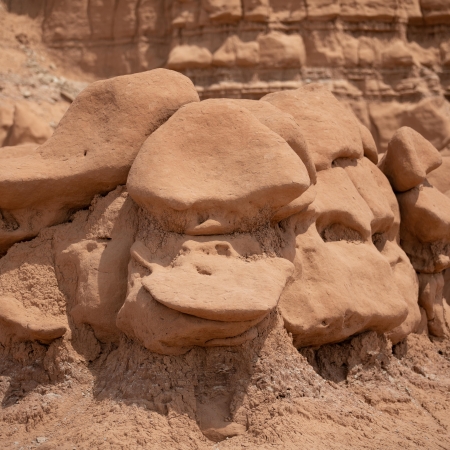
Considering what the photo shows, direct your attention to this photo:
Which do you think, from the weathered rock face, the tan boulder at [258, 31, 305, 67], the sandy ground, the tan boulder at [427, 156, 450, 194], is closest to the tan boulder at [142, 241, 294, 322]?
the sandy ground

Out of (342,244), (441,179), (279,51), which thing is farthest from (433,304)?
(279,51)

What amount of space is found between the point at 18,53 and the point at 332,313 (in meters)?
9.47

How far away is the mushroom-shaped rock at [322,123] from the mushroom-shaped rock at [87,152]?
31.0 inches

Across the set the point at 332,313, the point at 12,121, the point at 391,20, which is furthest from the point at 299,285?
the point at 391,20

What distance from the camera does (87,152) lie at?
13.5 feet

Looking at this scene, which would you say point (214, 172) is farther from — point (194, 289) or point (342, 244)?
point (342, 244)

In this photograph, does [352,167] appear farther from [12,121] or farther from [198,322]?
[12,121]

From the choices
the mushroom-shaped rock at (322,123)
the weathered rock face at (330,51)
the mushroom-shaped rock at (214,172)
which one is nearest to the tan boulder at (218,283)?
the mushroom-shaped rock at (214,172)

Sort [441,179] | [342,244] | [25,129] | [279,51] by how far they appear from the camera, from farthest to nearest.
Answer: [279,51]
[25,129]
[441,179]
[342,244]

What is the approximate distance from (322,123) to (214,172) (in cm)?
118

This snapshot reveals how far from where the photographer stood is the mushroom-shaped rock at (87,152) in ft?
13.3

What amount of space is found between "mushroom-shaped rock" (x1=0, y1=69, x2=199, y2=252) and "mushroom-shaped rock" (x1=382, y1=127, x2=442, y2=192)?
5.44 ft

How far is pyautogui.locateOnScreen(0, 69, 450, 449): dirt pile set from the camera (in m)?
3.39

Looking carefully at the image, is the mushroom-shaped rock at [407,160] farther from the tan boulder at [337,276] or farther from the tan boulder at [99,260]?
the tan boulder at [99,260]
